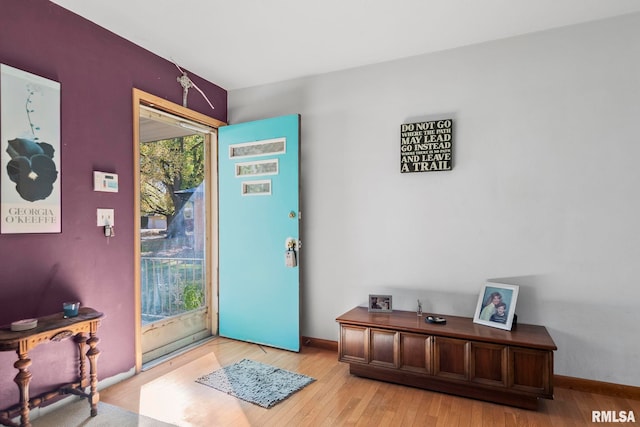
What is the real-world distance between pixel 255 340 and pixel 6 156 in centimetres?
245

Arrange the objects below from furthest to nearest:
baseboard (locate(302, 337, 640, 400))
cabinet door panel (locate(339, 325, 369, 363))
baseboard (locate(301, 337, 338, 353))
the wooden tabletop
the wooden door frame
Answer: baseboard (locate(301, 337, 338, 353)) < the wooden door frame < cabinet door panel (locate(339, 325, 369, 363)) < baseboard (locate(302, 337, 640, 400)) < the wooden tabletop

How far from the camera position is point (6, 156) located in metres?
2.01

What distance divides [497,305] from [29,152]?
3.32 meters

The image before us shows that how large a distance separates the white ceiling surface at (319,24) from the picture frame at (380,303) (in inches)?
82.7

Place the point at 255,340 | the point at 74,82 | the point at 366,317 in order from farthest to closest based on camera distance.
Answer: the point at 255,340 < the point at 366,317 < the point at 74,82

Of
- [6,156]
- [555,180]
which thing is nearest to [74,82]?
[6,156]

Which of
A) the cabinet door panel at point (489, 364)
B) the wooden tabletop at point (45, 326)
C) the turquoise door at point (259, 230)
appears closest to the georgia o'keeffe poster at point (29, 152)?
the wooden tabletop at point (45, 326)

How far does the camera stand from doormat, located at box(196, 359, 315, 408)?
2.39 m

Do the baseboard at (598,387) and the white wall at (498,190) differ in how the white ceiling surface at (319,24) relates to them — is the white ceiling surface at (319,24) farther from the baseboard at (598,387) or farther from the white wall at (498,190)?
the baseboard at (598,387)

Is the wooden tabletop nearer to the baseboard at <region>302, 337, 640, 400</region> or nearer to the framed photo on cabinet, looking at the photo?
the framed photo on cabinet

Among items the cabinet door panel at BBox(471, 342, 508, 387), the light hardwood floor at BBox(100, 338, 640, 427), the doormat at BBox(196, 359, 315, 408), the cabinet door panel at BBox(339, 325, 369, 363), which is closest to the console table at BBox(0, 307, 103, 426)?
the light hardwood floor at BBox(100, 338, 640, 427)

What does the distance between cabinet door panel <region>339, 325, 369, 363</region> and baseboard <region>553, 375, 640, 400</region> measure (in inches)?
56.1

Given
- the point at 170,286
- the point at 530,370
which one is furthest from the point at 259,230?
the point at 530,370

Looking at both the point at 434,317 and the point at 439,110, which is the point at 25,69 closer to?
the point at 439,110
